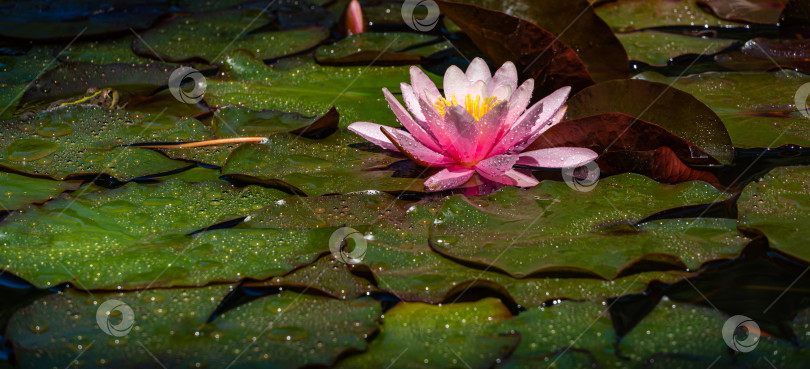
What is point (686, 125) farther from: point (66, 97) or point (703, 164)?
point (66, 97)

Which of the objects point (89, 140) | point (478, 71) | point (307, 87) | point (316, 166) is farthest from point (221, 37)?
point (478, 71)

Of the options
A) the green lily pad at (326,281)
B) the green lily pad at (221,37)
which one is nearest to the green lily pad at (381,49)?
the green lily pad at (221,37)

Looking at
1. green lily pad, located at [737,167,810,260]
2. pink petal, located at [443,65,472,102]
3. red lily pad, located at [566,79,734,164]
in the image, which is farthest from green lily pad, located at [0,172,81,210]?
green lily pad, located at [737,167,810,260]

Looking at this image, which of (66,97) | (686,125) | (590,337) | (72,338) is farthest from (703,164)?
(66,97)

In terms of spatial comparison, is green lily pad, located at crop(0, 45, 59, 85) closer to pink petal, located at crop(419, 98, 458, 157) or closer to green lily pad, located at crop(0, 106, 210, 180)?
green lily pad, located at crop(0, 106, 210, 180)

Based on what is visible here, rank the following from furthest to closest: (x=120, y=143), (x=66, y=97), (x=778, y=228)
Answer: (x=66, y=97) → (x=120, y=143) → (x=778, y=228)

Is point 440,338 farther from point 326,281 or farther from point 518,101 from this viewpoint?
point 518,101
